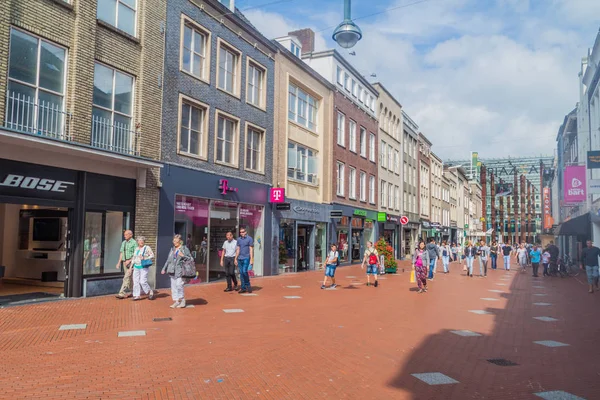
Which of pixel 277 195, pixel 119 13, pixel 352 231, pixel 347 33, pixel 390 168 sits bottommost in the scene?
pixel 352 231

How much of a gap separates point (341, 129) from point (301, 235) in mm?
8262

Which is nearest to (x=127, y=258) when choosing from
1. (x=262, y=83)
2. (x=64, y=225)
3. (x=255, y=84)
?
(x=64, y=225)

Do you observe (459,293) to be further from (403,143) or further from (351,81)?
(403,143)

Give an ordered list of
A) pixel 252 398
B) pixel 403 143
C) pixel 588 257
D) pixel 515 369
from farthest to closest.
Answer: pixel 403 143
pixel 588 257
pixel 515 369
pixel 252 398

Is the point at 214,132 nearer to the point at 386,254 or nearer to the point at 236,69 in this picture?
the point at 236,69

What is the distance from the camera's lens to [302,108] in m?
26.1

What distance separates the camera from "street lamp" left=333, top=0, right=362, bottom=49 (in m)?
9.90

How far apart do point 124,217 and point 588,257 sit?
14.5 m

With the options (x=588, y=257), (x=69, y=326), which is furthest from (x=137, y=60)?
(x=588, y=257)

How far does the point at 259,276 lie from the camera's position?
834 inches

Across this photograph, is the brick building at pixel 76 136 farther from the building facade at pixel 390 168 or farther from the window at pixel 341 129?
the building facade at pixel 390 168

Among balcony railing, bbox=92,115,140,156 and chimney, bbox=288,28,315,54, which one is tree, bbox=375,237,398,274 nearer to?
balcony railing, bbox=92,115,140,156

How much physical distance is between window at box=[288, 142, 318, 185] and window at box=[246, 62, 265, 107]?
338cm

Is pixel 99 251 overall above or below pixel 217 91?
below
